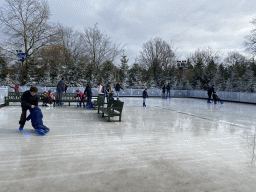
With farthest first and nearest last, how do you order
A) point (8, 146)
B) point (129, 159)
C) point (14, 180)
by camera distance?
1. point (8, 146)
2. point (129, 159)
3. point (14, 180)

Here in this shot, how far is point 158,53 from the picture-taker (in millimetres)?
44875

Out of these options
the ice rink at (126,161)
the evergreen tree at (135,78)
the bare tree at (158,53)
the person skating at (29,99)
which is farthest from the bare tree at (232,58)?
the person skating at (29,99)

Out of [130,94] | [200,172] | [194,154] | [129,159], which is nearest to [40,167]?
[129,159]

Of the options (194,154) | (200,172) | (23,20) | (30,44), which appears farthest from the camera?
(30,44)

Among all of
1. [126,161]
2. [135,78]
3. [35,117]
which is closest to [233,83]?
[135,78]

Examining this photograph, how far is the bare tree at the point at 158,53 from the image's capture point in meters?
44.8

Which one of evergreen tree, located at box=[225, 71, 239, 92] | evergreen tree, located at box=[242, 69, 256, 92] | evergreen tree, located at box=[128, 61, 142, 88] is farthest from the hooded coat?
evergreen tree, located at box=[128, 61, 142, 88]

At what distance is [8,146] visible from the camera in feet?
15.6

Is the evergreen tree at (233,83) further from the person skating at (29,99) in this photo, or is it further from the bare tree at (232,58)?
the bare tree at (232,58)

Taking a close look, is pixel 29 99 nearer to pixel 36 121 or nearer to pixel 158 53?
pixel 36 121

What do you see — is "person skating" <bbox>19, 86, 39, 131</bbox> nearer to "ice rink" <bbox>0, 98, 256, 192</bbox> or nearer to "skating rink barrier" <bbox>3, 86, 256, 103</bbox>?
"ice rink" <bbox>0, 98, 256, 192</bbox>

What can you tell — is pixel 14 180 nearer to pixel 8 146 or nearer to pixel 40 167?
pixel 40 167

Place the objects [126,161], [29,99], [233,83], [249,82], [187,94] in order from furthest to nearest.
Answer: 1. [187,94]
2. [233,83]
3. [249,82]
4. [29,99]
5. [126,161]

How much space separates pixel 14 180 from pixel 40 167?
0.52 meters
